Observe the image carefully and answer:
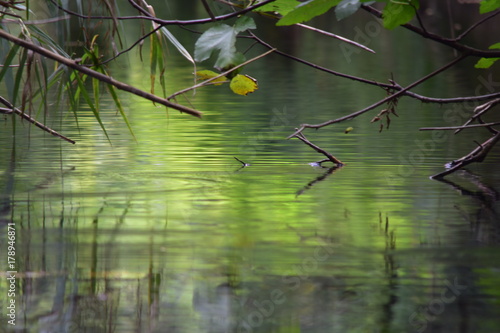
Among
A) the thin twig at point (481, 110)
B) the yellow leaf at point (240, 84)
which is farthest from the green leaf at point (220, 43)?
the thin twig at point (481, 110)

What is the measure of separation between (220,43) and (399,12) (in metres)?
0.51

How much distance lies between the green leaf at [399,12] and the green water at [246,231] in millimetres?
844

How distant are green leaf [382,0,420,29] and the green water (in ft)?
2.77

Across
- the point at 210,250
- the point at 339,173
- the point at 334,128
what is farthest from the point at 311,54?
the point at 210,250

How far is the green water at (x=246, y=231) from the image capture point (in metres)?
3.08

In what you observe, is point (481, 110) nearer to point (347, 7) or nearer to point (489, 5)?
point (489, 5)

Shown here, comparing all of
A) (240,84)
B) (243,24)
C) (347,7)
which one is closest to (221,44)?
(243,24)

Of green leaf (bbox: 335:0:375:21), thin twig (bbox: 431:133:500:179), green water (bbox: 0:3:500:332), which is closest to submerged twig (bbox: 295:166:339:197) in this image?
green water (bbox: 0:3:500:332)

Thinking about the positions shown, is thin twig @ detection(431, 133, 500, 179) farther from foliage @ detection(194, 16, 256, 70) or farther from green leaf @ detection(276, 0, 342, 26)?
green leaf @ detection(276, 0, 342, 26)

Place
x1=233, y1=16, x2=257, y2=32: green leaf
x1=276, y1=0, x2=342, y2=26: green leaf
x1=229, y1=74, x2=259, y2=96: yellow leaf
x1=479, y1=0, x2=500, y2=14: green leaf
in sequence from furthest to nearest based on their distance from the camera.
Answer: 1. x1=229, y1=74, x2=259, y2=96: yellow leaf
2. x1=479, y1=0, x2=500, y2=14: green leaf
3. x1=233, y1=16, x2=257, y2=32: green leaf
4. x1=276, y1=0, x2=342, y2=26: green leaf

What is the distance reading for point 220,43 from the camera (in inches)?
117

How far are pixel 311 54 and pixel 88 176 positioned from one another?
470 inches

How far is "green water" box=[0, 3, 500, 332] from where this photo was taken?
3082mm

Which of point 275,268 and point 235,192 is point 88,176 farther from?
point 275,268
